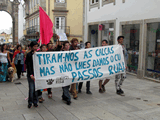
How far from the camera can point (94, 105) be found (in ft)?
20.0

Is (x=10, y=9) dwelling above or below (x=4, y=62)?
above

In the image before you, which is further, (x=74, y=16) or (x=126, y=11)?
(x=74, y=16)

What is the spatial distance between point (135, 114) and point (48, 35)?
4031 millimetres

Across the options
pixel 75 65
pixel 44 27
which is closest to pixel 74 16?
pixel 44 27

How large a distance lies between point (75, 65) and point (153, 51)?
5.54 metres

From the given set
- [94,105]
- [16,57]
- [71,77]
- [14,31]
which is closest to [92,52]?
[71,77]

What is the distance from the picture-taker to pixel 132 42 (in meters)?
11.9

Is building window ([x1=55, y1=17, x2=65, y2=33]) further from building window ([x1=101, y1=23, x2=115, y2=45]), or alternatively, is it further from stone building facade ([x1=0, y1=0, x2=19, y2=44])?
building window ([x1=101, y1=23, x2=115, y2=45])

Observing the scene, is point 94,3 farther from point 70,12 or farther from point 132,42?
point 70,12

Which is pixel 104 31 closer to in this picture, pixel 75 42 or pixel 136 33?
pixel 136 33

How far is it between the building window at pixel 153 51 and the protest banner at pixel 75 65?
12.2 ft

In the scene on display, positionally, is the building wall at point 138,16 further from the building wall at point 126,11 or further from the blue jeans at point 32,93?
the blue jeans at point 32,93

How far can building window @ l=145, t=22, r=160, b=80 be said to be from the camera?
997 centimetres

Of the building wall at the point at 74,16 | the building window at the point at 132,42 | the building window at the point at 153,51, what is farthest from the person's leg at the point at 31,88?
the building wall at the point at 74,16
